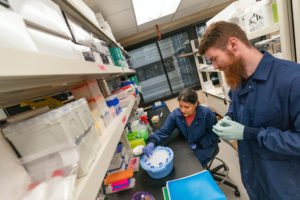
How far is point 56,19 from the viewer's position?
71 centimetres

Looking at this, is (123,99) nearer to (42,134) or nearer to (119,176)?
(119,176)

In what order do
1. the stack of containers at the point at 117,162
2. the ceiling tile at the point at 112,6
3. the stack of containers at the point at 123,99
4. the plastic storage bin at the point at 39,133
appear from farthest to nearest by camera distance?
the ceiling tile at the point at 112,6 < the stack of containers at the point at 123,99 < the stack of containers at the point at 117,162 < the plastic storage bin at the point at 39,133

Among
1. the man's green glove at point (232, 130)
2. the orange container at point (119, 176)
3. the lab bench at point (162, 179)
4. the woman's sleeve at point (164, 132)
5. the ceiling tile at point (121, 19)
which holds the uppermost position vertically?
the ceiling tile at point (121, 19)

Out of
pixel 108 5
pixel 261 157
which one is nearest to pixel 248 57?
pixel 261 157

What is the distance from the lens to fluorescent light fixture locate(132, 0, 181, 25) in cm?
270

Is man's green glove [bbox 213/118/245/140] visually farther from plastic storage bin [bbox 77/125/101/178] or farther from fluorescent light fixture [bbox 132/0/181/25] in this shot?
fluorescent light fixture [bbox 132/0/181/25]

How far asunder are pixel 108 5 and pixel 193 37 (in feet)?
9.67

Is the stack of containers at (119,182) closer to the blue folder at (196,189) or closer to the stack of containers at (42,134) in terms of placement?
the blue folder at (196,189)

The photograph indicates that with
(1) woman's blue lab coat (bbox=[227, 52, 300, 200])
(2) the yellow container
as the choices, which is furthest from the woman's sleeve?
(1) woman's blue lab coat (bbox=[227, 52, 300, 200])

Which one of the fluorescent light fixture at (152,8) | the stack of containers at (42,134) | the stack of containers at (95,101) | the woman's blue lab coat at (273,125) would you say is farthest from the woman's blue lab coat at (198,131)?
the fluorescent light fixture at (152,8)

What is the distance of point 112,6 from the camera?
2426 millimetres

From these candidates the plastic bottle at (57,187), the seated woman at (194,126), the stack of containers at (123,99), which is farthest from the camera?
the seated woman at (194,126)

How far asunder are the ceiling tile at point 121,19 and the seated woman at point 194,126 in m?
1.79

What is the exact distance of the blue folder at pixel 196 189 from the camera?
98cm
